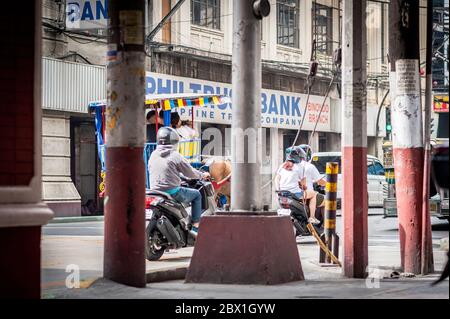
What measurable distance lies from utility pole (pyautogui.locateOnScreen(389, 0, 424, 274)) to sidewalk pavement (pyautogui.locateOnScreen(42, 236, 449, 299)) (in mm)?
482

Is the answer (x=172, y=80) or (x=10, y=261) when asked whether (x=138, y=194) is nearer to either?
(x=10, y=261)

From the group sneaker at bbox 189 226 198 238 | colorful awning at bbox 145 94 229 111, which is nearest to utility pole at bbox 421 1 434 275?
sneaker at bbox 189 226 198 238

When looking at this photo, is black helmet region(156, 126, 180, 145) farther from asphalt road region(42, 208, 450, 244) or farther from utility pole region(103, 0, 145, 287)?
asphalt road region(42, 208, 450, 244)

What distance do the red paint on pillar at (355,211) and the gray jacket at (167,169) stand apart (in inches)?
108

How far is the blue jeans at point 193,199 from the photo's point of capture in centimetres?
1307

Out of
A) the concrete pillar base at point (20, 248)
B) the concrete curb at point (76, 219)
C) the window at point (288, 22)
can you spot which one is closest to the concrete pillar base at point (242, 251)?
the concrete pillar base at point (20, 248)

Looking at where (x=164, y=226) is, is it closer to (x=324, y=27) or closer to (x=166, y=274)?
(x=166, y=274)

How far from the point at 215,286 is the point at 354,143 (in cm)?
252

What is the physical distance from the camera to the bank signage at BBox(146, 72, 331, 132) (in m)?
28.3

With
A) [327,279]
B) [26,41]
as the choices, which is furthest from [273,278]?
[26,41]

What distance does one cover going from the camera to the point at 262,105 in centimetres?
3325

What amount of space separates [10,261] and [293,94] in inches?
1121

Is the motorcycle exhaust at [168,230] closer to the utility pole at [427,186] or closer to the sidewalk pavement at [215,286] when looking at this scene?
the sidewalk pavement at [215,286]
